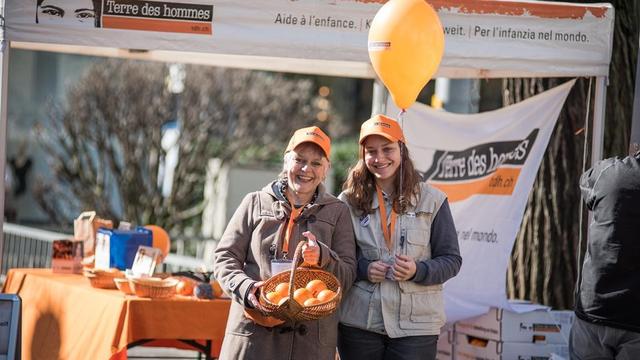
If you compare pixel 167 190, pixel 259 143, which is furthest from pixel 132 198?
pixel 259 143

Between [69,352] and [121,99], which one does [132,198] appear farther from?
[69,352]

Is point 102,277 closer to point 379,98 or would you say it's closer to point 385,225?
point 385,225

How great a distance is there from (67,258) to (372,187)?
9.41 ft

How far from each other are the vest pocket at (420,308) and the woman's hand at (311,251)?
1.86ft

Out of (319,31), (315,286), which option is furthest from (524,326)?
(315,286)

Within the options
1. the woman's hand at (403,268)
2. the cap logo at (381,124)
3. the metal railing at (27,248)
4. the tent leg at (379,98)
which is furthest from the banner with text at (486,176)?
the metal railing at (27,248)

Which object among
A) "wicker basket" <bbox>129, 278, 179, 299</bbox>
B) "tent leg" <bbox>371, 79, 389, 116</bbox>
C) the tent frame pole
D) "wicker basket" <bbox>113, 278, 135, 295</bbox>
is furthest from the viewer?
"tent leg" <bbox>371, 79, 389, 116</bbox>

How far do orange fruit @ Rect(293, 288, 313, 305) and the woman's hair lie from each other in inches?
26.1

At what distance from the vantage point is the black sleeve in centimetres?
468

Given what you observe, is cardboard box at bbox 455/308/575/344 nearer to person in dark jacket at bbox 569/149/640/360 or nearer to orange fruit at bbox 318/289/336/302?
person in dark jacket at bbox 569/149/640/360

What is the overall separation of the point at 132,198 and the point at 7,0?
1060cm

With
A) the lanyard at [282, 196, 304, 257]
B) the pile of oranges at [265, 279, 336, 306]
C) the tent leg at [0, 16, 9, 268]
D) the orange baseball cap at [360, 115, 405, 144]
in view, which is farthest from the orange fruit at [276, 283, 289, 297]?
the tent leg at [0, 16, 9, 268]

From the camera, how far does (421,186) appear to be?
16.0 feet

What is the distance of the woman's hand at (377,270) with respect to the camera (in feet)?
15.2
